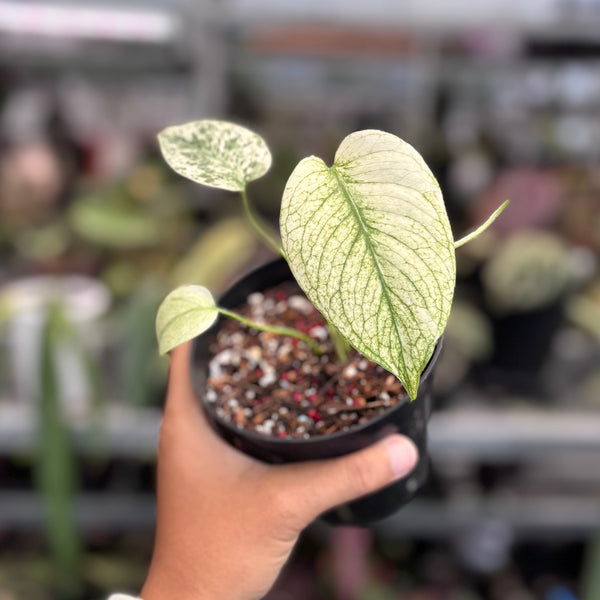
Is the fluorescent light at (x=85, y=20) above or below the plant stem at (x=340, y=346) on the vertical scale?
above

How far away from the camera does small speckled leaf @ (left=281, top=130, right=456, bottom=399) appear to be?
290 millimetres

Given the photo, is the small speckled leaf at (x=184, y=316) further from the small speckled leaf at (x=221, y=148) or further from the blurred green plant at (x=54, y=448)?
the blurred green plant at (x=54, y=448)

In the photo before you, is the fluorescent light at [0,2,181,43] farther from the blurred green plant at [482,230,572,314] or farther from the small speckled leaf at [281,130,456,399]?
the small speckled leaf at [281,130,456,399]

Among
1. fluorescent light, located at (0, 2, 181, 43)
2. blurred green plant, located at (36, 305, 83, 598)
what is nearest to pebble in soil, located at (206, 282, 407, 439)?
blurred green plant, located at (36, 305, 83, 598)

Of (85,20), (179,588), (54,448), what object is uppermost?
(85,20)

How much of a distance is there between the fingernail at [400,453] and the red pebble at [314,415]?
0.16 ft

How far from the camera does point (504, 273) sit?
0.99m

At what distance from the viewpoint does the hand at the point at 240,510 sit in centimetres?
42

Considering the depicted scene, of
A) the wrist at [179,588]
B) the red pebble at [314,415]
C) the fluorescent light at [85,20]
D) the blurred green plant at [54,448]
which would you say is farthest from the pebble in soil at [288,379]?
the fluorescent light at [85,20]

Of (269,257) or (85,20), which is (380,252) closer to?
(269,257)

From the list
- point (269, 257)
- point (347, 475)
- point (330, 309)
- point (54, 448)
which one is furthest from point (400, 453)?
point (269, 257)

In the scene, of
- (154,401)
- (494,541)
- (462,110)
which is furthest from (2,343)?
(462,110)

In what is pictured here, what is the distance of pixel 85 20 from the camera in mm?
1098

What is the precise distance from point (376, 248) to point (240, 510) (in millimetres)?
227
